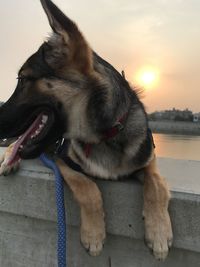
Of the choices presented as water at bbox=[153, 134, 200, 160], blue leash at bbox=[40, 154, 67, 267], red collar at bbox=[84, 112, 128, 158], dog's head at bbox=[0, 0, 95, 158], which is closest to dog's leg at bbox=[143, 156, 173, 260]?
red collar at bbox=[84, 112, 128, 158]

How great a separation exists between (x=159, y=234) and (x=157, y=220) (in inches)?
3.3

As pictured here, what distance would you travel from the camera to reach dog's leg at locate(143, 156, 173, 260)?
2518mm

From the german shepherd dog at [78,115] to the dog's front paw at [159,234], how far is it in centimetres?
19

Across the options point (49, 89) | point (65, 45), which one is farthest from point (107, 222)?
point (65, 45)

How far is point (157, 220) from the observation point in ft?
8.34

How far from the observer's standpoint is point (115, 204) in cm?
279

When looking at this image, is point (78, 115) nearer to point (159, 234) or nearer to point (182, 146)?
point (159, 234)

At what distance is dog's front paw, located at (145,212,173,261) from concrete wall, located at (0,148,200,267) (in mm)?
91

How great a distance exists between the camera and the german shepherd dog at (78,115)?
2793 mm

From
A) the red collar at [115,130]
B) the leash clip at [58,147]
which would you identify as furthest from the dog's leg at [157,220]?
the leash clip at [58,147]

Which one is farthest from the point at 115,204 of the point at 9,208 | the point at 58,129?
the point at 9,208

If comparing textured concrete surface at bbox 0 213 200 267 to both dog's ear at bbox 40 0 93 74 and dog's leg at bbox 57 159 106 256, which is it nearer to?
dog's leg at bbox 57 159 106 256

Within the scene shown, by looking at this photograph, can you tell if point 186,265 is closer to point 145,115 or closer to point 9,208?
point 145,115

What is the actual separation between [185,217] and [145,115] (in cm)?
94
